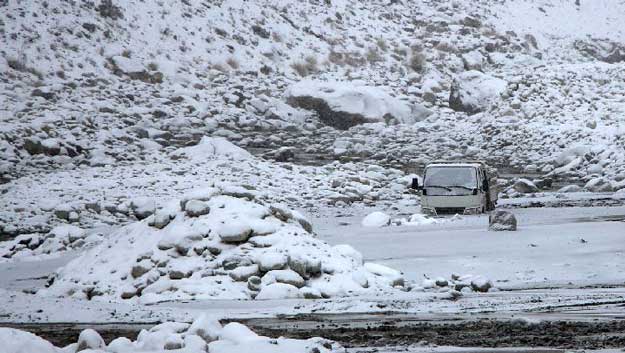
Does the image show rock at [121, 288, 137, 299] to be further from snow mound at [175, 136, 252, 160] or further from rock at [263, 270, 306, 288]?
snow mound at [175, 136, 252, 160]

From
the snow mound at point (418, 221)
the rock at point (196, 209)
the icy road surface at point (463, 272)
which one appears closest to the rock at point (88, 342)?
the icy road surface at point (463, 272)

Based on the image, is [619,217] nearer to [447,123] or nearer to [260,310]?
[260,310]

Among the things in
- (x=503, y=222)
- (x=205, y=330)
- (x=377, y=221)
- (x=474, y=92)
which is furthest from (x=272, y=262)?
(x=474, y=92)

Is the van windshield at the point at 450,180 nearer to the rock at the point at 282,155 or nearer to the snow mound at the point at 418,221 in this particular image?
the snow mound at the point at 418,221

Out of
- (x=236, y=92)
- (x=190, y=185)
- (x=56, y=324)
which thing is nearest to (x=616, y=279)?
(x=56, y=324)

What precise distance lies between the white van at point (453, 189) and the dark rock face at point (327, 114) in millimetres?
14366

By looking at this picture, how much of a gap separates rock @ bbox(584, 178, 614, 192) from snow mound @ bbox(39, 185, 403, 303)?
15.1 meters

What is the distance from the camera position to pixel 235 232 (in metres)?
14.1

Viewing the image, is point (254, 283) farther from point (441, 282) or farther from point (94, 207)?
point (94, 207)

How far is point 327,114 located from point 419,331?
2884cm

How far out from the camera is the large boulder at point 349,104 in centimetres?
3734

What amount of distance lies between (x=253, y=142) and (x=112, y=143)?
489 cm

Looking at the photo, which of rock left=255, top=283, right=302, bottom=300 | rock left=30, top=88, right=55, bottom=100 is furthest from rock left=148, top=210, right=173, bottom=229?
rock left=30, top=88, right=55, bottom=100

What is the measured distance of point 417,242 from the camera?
686 inches
